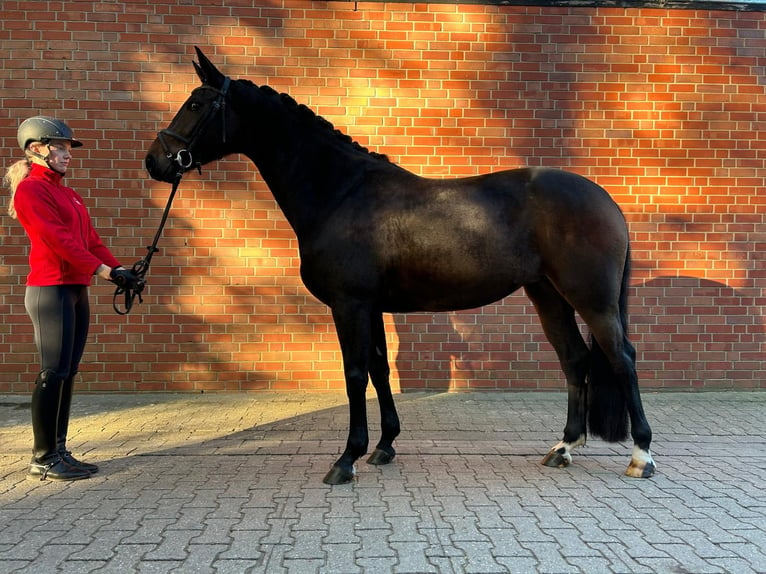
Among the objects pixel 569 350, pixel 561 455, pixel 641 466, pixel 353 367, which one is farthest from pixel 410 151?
pixel 641 466

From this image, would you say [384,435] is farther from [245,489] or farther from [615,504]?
[615,504]

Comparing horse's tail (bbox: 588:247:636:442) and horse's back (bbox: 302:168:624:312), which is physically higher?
horse's back (bbox: 302:168:624:312)

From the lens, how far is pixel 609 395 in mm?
3793

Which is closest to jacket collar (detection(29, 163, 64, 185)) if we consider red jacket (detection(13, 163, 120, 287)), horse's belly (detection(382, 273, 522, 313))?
red jacket (detection(13, 163, 120, 287))

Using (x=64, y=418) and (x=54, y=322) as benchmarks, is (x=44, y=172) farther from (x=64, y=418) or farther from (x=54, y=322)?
(x=64, y=418)

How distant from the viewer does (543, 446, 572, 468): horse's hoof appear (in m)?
3.87

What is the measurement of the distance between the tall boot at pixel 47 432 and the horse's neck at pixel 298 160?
1.79 m

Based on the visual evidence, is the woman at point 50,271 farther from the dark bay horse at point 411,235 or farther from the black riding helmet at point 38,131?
the dark bay horse at point 411,235

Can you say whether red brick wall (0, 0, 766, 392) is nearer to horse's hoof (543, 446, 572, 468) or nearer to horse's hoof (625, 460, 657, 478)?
horse's hoof (543, 446, 572, 468)

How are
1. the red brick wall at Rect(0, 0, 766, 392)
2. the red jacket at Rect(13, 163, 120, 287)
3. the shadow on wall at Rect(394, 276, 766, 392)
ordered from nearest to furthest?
the red jacket at Rect(13, 163, 120, 287), the red brick wall at Rect(0, 0, 766, 392), the shadow on wall at Rect(394, 276, 766, 392)

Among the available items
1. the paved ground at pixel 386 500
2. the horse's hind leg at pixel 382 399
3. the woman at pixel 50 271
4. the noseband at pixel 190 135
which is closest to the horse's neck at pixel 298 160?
the noseband at pixel 190 135

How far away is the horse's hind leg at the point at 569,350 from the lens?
3.96 metres

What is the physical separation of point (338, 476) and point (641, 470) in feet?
6.14

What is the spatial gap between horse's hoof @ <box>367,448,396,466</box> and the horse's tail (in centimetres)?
135
